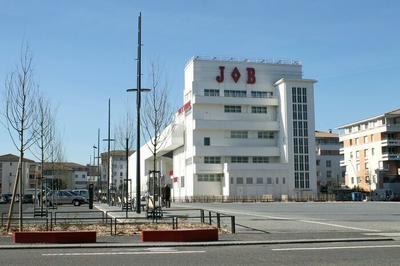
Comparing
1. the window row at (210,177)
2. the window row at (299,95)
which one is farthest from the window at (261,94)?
the window row at (210,177)

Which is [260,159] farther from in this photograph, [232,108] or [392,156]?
[392,156]

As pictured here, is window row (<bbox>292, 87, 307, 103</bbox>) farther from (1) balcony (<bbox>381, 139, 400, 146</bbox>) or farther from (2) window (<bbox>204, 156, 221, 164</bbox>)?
(1) balcony (<bbox>381, 139, 400, 146</bbox>)

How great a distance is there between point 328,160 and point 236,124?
6086 cm

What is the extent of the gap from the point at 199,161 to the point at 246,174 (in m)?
7.85

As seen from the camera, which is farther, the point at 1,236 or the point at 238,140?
the point at 238,140

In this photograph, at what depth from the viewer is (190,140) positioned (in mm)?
88188

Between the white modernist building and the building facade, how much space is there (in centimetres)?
Answer: 4862

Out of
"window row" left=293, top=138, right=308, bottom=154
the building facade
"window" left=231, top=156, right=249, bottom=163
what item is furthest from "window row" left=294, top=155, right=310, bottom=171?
the building facade

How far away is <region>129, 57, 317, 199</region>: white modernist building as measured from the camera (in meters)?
84.7

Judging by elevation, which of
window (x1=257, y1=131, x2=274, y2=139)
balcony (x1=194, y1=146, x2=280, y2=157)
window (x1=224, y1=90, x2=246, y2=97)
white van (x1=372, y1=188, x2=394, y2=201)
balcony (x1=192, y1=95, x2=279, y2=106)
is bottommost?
white van (x1=372, y1=188, x2=394, y2=201)

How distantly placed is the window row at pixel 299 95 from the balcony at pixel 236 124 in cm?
486

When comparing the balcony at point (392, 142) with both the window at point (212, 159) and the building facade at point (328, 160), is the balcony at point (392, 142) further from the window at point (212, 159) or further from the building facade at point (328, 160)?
the window at point (212, 159)

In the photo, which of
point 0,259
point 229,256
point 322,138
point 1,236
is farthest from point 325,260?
point 322,138

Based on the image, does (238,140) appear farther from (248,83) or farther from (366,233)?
(366,233)
